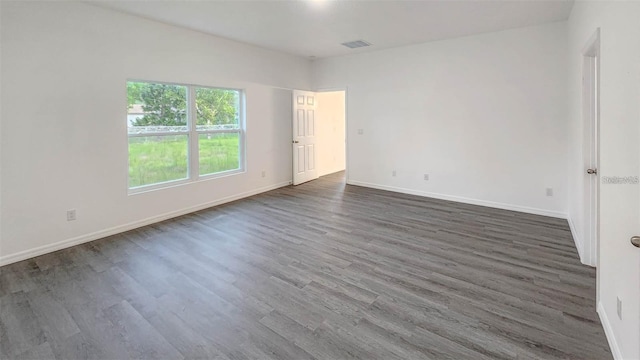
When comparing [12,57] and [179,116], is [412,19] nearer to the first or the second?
[179,116]

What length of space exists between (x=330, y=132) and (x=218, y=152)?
11.6 feet

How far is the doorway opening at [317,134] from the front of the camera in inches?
270

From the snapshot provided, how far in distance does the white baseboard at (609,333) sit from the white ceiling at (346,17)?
3.24 metres

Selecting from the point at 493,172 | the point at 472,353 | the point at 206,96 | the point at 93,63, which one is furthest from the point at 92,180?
the point at 493,172

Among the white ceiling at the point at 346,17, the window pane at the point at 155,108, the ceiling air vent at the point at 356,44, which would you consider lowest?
the window pane at the point at 155,108

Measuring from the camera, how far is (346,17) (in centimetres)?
412

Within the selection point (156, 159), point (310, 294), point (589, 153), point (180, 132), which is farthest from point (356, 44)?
point (310, 294)

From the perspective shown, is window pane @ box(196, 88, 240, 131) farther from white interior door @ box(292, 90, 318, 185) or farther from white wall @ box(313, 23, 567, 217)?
white wall @ box(313, 23, 567, 217)

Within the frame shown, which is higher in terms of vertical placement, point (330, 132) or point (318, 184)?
point (330, 132)

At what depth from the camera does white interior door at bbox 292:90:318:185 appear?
6.79m

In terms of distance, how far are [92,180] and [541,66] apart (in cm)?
597

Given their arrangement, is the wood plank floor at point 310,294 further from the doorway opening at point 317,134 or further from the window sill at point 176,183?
the doorway opening at point 317,134

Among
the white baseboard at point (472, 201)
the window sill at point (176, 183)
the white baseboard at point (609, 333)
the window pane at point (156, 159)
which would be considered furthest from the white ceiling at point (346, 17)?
the white baseboard at point (609, 333)

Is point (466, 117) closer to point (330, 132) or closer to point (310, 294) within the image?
point (330, 132)
